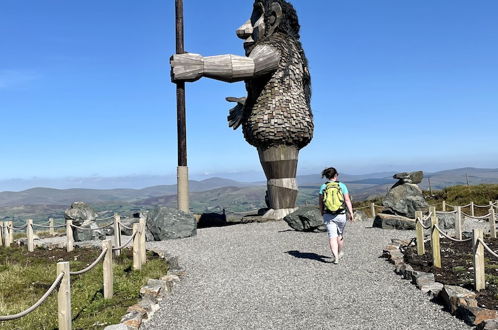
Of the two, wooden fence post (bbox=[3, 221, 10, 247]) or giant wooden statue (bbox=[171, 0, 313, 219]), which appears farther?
wooden fence post (bbox=[3, 221, 10, 247])

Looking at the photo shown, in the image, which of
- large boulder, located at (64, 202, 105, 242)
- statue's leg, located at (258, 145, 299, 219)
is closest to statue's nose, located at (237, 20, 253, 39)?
statue's leg, located at (258, 145, 299, 219)

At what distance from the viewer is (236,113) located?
1509cm

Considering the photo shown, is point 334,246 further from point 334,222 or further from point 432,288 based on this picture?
point 432,288

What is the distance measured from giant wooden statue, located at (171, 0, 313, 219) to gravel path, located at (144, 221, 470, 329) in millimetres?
3511

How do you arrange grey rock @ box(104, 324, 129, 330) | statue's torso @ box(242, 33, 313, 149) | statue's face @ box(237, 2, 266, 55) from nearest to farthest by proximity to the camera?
grey rock @ box(104, 324, 129, 330)
statue's torso @ box(242, 33, 313, 149)
statue's face @ box(237, 2, 266, 55)

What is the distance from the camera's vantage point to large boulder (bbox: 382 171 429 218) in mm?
13295

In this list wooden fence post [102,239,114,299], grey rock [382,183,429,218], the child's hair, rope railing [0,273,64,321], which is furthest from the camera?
grey rock [382,183,429,218]

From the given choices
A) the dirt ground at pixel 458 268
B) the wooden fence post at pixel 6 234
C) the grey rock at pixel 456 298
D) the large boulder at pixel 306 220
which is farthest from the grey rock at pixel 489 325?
the wooden fence post at pixel 6 234

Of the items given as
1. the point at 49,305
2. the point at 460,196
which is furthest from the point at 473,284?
the point at 460,196

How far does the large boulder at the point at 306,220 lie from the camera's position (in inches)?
456

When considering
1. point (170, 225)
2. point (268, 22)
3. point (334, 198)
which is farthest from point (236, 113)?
point (334, 198)

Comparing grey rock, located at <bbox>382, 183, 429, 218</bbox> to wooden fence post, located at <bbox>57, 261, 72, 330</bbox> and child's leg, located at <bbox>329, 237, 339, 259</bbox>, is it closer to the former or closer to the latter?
child's leg, located at <bbox>329, 237, 339, 259</bbox>

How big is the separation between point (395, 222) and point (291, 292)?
7232mm

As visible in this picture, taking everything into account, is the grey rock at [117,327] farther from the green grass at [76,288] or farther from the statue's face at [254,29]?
the statue's face at [254,29]
